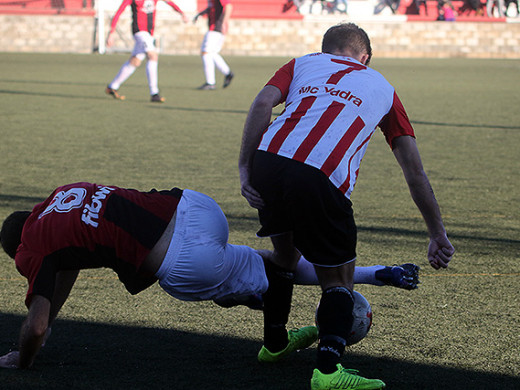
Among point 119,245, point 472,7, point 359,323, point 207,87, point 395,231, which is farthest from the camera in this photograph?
point 472,7

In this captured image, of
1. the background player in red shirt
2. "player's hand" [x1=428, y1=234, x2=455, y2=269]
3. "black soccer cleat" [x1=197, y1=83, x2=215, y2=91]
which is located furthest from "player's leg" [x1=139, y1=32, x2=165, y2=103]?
"player's hand" [x1=428, y1=234, x2=455, y2=269]

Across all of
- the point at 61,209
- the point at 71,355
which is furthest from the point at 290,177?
the point at 71,355

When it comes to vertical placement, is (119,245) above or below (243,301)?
above

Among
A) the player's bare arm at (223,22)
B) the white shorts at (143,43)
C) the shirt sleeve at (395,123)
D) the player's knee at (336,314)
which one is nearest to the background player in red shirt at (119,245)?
the player's knee at (336,314)

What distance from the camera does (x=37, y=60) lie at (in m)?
24.6

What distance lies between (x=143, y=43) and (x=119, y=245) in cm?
1157

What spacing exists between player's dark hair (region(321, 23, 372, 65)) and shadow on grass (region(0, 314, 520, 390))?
125cm

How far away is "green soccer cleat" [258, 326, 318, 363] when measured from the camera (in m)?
3.15

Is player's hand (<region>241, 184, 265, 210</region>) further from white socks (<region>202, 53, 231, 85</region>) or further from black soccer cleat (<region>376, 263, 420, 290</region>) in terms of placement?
white socks (<region>202, 53, 231, 85</region>)

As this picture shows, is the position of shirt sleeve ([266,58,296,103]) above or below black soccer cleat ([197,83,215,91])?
above

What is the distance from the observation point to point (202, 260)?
9.52 feet

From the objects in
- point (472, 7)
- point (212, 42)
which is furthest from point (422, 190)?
point (472, 7)

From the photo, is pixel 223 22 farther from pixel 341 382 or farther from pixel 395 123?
pixel 341 382

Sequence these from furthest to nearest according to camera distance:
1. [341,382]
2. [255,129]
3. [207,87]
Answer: [207,87] → [255,129] → [341,382]
